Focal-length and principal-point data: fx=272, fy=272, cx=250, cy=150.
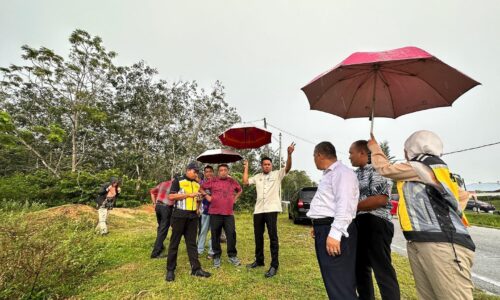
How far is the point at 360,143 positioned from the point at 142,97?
987 inches

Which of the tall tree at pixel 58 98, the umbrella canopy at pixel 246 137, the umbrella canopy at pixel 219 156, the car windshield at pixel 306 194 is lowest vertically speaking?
the car windshield at pixel 306 194

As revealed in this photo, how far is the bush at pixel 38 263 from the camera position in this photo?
9.86 ft

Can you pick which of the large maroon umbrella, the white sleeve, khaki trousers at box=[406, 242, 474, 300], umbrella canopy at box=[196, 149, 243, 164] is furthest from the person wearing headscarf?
umbrella canopy at box=[196, 149, 243, 164]

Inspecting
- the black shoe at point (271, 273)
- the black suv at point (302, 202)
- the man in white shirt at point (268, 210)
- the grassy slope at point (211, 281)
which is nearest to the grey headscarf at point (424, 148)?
the man in white shirt at point (268, 210)

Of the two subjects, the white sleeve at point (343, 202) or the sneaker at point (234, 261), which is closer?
the white sleeve at point (343, 202)

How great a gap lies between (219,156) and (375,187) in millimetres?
3591

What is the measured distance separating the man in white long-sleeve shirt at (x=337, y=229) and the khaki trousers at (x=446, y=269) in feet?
1.66

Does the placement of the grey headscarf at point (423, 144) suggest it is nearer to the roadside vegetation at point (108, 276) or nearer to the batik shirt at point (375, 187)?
the batik shirt at point (375, 187)

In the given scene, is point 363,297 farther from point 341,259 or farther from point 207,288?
point 207,288

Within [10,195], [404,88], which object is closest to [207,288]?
[404,88]

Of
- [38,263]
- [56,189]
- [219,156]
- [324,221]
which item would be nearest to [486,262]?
[324,221]

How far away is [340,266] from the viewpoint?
222 cm

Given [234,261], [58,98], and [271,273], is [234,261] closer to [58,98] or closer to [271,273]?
[271,273]

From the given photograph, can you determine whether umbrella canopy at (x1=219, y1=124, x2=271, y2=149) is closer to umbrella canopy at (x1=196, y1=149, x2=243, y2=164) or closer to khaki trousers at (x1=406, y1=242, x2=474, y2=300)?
umbrella canopy at (x1=196, y1=149, x2=243, y2=164)
